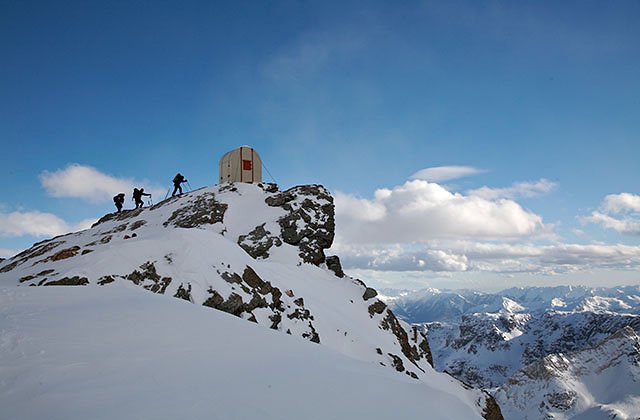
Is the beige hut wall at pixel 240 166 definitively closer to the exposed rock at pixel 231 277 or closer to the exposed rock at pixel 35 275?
the exposed rock at pixel 231 277

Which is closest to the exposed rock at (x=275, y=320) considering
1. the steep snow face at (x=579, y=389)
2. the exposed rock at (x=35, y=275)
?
the exposed rock at (x=35, y=275)

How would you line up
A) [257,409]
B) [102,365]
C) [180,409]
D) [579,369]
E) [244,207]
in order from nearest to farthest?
[180,409]
[257,409]
[102,365]
[244,207]
[579,369]

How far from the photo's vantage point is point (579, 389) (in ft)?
600

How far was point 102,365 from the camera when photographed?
21.4 feet

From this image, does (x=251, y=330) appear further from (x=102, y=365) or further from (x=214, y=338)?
(x=102, y=365)

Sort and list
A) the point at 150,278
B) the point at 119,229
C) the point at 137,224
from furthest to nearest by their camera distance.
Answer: the point at 119,229, the point at 137,224, the point at 150,278

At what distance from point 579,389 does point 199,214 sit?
221543 millimetres

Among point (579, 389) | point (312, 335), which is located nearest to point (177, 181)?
point (312, 335)

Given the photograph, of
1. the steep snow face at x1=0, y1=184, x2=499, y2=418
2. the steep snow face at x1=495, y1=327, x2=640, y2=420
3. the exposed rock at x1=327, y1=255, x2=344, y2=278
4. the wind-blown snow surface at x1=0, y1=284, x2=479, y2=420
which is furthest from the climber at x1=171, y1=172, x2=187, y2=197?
the steep snow face at x1=495, y1=327, x2=640, y2=420

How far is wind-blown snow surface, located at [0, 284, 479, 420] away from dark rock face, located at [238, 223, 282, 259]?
75.4 feet

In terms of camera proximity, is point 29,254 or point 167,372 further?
point 29,254

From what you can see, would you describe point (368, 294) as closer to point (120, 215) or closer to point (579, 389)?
point (120, 215)

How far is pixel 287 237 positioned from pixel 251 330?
86.5ft

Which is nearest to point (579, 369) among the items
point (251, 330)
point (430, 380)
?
point (430, 380)
